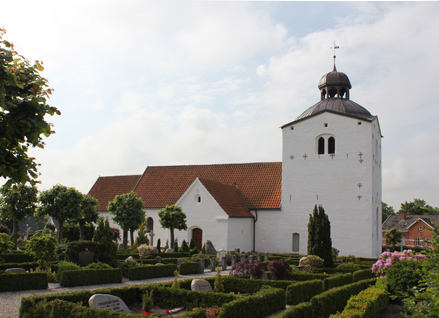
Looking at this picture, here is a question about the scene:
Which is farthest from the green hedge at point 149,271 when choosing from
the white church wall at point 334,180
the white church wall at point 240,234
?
the white church wall at point 334,180

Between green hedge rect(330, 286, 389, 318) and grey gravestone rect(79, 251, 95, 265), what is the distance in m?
9.59

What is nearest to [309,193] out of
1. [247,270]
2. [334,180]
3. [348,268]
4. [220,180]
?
[334,180]

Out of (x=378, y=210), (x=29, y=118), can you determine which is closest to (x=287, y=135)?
(x=378, y=210)

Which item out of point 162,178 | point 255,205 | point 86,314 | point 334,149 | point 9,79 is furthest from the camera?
point 162,178

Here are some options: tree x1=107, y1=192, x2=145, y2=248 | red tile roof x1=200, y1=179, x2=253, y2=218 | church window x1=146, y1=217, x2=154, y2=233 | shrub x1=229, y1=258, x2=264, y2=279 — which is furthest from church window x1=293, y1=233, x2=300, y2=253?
shrub x1=229, y1=258, x2=264, y2=279

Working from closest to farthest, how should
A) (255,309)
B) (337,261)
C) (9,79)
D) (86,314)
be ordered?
1. (9,79)
2. (86,314)
3. (255,309)
4. (337,261)

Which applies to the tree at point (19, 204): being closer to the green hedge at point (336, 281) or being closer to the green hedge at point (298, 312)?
the green hedge at point (336, 281)

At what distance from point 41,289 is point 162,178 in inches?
841

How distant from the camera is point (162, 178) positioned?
109 ft

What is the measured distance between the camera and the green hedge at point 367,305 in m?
8.09

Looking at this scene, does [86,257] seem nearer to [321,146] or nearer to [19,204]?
[19,204]

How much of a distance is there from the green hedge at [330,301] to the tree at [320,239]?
21.9ft

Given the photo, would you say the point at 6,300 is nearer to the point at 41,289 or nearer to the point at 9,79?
the point at 41,289

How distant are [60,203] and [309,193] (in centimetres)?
1511
